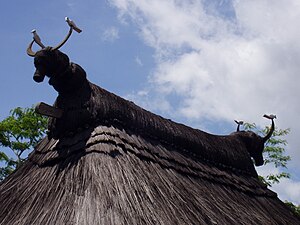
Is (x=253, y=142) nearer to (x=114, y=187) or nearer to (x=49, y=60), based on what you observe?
(x=49, y=60)

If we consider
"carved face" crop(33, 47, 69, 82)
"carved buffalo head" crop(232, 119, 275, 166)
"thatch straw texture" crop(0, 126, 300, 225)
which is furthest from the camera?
"carved buffalo head" crop(232, 119, 275, 166)

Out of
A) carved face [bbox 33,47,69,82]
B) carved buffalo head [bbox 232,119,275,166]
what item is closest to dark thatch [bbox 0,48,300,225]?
carved face [bbox 33,47,69,82]

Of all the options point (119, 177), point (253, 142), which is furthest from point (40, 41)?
point (253, 142)

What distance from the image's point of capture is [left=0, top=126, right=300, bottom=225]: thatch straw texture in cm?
446

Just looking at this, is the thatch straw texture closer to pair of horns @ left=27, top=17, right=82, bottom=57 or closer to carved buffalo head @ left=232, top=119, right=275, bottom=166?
pair of horns @ left=27, top=17, right=82, bottom=57

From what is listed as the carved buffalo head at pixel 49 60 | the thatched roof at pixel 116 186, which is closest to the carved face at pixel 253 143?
the thatched roof at pixel 116 186

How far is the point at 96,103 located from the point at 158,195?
1.40m

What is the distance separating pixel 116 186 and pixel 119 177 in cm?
18

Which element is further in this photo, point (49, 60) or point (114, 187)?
point (49, 60)

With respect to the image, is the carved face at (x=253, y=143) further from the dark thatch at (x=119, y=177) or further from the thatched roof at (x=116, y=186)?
the thatched roof at (x=116, y=186)

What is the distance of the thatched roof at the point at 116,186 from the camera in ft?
14.7

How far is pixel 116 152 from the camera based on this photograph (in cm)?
528

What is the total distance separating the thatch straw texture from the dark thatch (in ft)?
0.04

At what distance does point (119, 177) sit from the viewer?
486 cm
